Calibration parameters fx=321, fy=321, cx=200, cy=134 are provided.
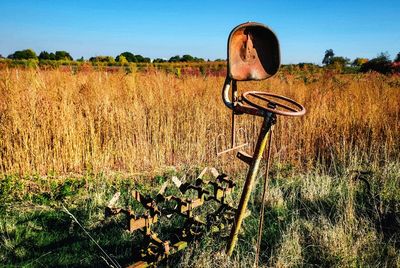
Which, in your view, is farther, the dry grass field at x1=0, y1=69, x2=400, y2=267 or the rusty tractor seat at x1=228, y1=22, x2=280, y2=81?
the dry grass field at x1=0, y1=69, x2=400, y2=267

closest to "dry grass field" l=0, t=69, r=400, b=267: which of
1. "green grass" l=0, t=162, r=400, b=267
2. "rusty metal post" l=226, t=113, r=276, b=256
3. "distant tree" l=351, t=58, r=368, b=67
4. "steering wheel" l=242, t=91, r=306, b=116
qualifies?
"green grass" l=0, t=162, r=400, b=267

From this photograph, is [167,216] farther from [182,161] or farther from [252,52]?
[182,161]

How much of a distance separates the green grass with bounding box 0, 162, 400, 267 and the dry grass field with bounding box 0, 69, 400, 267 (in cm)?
1

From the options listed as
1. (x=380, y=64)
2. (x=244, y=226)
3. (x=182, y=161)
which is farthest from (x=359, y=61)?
(x=244, y=226)

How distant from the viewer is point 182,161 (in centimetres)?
444

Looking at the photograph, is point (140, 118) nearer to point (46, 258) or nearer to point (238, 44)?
point (46, 258)

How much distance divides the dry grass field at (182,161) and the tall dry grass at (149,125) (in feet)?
0.06

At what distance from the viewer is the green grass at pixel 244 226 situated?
216cm

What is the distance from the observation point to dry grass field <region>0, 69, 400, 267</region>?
229cm

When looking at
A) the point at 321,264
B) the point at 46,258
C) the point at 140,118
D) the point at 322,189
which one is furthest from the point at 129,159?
the point at 321,264

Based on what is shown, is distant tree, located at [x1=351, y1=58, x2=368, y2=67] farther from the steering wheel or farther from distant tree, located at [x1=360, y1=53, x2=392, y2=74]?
the steering wheel

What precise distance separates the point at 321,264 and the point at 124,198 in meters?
1.93

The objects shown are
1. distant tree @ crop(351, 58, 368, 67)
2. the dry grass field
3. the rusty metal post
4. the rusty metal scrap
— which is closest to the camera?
the rusty metal post

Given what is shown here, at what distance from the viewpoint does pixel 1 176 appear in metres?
3.46
